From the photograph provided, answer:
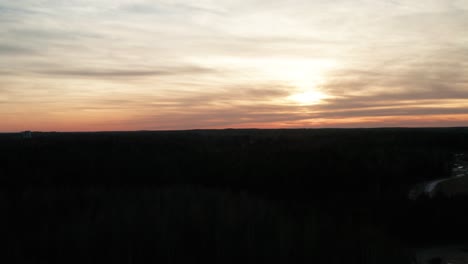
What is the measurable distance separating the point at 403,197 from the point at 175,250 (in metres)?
8.42

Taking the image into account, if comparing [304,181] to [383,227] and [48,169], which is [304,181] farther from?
[48,169]

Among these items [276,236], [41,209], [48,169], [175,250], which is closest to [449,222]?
[276,236]

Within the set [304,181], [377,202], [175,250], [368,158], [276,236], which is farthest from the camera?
[368,158]

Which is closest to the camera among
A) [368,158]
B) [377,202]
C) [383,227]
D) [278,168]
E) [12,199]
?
[383,227]

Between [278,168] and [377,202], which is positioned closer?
[377,202]

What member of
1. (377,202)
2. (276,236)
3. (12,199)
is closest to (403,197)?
(377,202)

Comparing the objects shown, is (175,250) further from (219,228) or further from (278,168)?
(278,168)

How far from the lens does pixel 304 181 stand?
53.1 ft

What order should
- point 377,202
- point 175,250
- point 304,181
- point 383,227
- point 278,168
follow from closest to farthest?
point 175,250 < point 383,227 < point 377,202 < point 304,181 < point 278,168

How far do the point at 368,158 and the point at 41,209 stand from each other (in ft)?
51.1

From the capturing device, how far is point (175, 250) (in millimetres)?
7598

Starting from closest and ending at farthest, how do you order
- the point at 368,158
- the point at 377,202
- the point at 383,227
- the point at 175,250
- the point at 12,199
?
the point at 175,250
the point at 383,227
the point at 12,199
the point at 377,202
the point at 368,158

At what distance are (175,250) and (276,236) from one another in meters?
1.92

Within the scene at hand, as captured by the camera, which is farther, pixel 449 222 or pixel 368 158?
pixel 368 158
